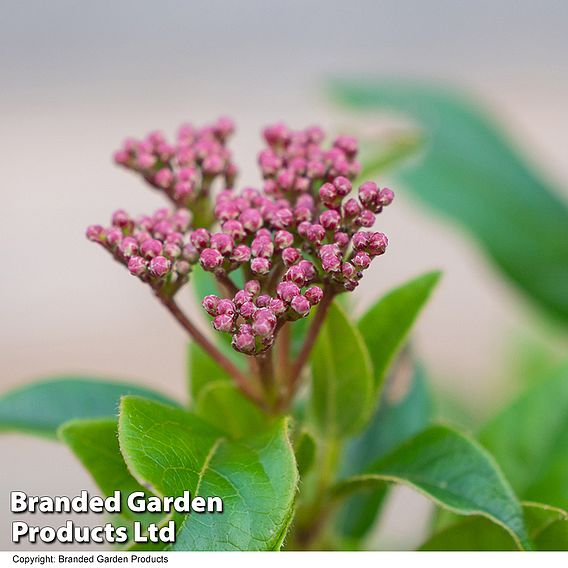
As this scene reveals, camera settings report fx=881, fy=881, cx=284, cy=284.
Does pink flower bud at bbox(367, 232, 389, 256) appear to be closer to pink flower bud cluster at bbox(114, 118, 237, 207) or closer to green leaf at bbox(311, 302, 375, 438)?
green leaf at bbox(311, 302, 375, 438)

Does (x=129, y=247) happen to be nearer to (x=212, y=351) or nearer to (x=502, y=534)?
(x=212, y=351)

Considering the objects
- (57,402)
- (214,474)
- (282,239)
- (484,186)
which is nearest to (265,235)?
(282,239)

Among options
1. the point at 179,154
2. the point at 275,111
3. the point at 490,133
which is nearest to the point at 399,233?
the point at 275,111

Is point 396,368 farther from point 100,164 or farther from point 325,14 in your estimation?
point 325,14

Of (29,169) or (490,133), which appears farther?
(29,169)

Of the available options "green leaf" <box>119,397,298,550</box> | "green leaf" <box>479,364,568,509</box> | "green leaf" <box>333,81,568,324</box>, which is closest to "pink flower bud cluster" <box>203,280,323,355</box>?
"green leaf" <box>119,397,298,550</box>

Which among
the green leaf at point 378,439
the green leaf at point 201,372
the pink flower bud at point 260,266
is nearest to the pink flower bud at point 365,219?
the pink flower bud at point 260,266
